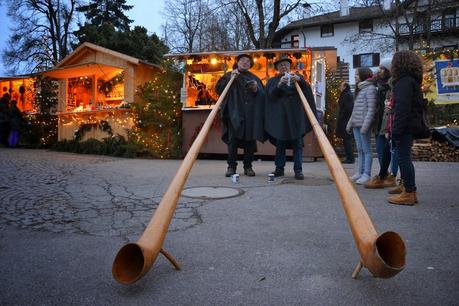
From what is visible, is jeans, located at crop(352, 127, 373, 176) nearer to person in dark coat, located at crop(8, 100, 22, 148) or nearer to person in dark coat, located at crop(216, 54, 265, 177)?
person in dark coat, located at crop(216, 54, 265, 177)

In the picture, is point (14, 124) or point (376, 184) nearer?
point (376, 184)

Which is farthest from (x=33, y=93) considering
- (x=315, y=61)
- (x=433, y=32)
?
(x=433, y=32)

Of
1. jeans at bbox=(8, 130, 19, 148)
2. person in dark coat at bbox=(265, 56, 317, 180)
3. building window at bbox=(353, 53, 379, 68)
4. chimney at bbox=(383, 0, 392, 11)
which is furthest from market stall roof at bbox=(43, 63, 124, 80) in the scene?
building window at bbox=(353, 53, 379, 68)

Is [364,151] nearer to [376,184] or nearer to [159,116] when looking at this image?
[376,184]

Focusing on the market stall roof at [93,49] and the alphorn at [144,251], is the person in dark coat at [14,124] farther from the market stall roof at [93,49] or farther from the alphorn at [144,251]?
the alphorn at [144,251]

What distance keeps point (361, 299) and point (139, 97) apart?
37.4 ft

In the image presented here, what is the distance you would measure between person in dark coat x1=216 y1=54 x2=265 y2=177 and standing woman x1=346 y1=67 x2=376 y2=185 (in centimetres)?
162

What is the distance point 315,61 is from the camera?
464 inches

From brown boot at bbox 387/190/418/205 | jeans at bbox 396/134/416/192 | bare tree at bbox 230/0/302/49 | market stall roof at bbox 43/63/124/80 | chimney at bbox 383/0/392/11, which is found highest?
chimney at bbox 383/0/392/11

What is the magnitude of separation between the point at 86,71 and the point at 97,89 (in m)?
0.90

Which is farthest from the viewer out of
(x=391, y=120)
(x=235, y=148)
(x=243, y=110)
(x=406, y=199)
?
(x=235, y=148)

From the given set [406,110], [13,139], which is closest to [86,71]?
[13,139]

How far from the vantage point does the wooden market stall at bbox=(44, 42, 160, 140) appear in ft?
45.8

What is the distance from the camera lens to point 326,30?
140 ft
